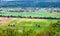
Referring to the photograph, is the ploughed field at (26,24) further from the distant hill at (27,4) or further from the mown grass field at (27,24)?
the distant hill at (27,4)

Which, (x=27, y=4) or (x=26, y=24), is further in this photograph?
(x=27, y=4)

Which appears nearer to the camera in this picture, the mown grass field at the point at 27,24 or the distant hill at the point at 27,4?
the mown grass field at the point at 27,24

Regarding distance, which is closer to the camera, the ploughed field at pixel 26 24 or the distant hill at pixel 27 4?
the ploughed field at pixel 26 24

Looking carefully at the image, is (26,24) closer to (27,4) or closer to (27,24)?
(27,24)

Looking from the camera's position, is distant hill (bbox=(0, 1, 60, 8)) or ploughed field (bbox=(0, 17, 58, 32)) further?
distant hill (bbox=(0, 1, 60, 8))

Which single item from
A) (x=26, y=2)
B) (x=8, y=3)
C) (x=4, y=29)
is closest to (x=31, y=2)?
(x=26, y=2)

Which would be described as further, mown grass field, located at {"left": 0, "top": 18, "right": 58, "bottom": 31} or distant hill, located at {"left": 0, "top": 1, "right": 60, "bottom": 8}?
distant hill, located at {"left": 0, "top": 1, "right": 60, "bottom": 8}

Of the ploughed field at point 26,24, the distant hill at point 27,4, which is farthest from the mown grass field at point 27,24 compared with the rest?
the distant hill at point 27,4

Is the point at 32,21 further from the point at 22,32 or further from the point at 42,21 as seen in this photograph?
the point at 22,32

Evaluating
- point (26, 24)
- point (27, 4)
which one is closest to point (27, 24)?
point (26, 24)

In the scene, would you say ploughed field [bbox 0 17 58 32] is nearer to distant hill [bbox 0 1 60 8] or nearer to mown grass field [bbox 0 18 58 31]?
mown grass field [bbox 0 18 58 31]

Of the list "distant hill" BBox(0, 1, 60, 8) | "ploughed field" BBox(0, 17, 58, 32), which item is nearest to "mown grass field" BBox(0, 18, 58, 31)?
"ploughed field" BBox(0, 17, 58, 32)
